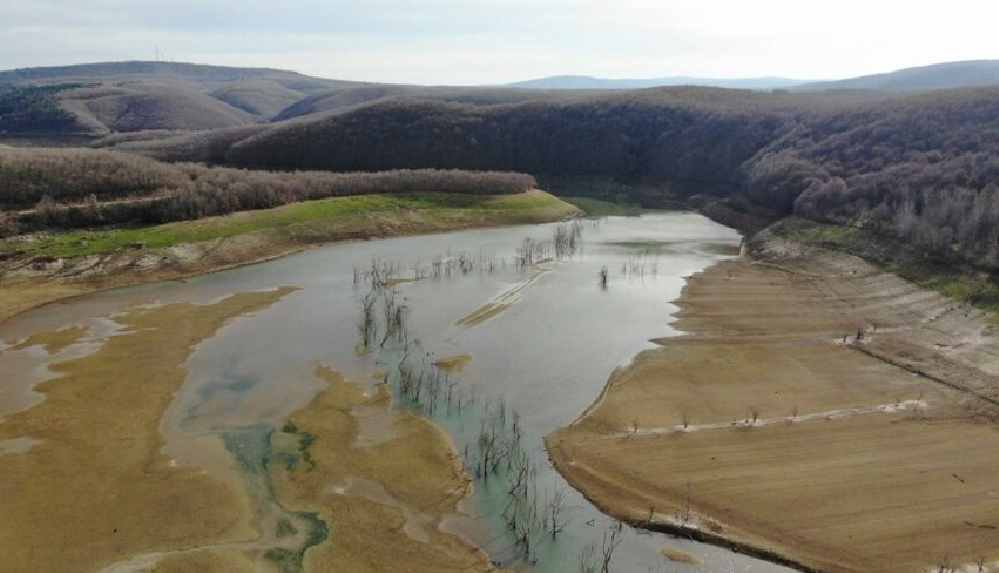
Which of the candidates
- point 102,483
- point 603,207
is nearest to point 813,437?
point 102,483

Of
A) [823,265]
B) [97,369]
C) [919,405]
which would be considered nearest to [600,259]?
[823,265]

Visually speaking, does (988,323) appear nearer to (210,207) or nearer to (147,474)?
(147,474)

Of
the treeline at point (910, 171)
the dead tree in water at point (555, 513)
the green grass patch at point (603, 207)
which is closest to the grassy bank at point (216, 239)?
the green grass patch at point (603, 207)

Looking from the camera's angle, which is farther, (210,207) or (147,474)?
(210,207)

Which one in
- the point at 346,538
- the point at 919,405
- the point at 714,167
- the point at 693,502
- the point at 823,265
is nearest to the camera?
the point at 346,538

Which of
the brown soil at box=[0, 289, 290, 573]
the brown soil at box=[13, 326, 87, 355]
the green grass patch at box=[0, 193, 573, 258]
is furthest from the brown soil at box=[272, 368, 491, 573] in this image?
the green grass patch at box=[0, 193, 573, 258]

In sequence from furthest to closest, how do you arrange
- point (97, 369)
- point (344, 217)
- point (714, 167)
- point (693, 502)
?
point (714, 167) → point (344, 217) → point (97, 369) → point (693, 502)

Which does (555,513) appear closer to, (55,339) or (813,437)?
(813,437)
